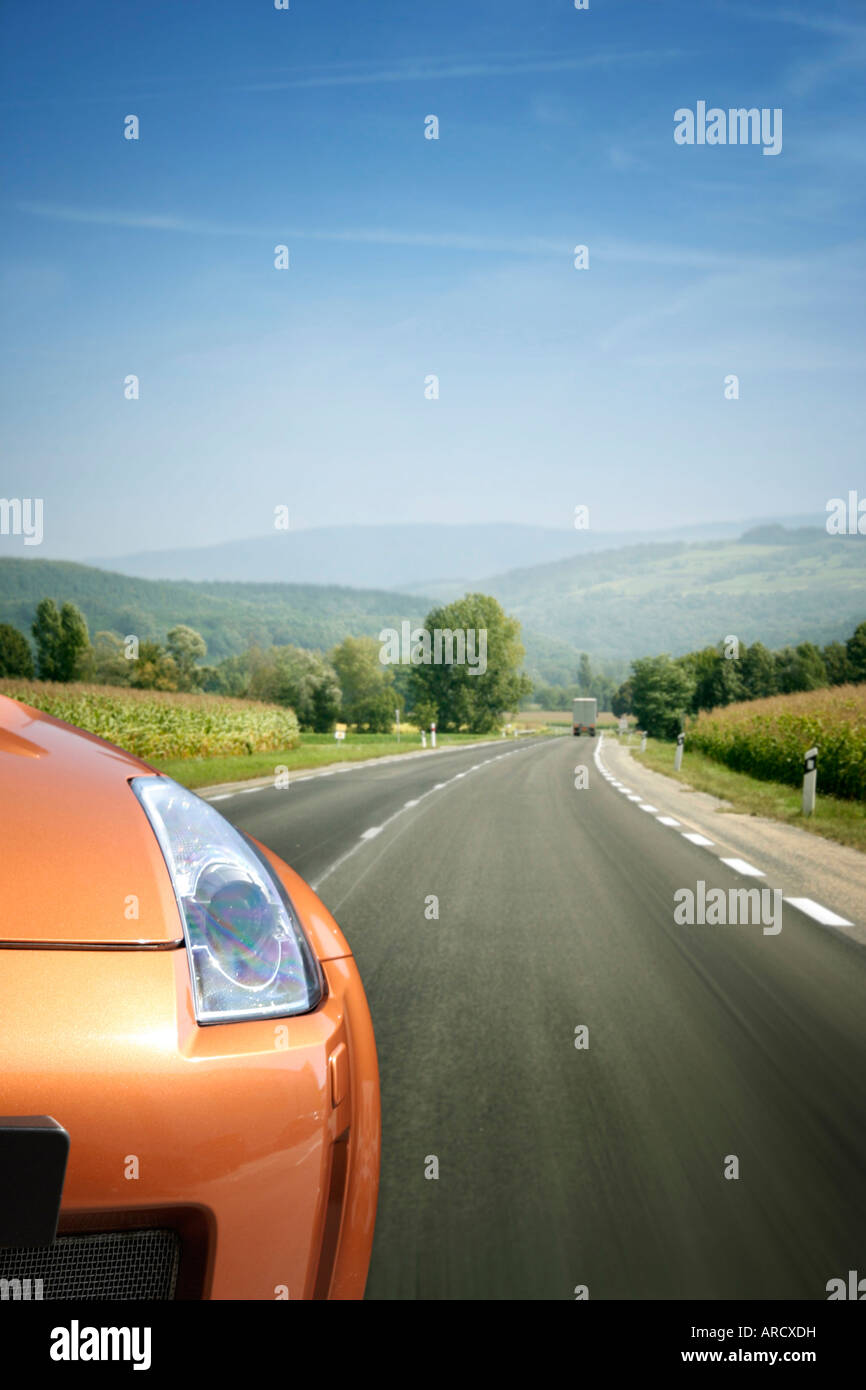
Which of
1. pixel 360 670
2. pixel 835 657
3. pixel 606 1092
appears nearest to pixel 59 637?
pixel 360 670

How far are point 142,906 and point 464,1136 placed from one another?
1.82 metres

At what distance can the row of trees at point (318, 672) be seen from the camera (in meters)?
81.1

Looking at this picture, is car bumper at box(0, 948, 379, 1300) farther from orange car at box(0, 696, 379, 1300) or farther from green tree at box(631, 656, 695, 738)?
green tree at box(631, 656, 695, 738)

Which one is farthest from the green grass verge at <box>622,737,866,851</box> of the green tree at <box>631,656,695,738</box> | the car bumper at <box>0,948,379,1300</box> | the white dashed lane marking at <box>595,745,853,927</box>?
the green tree at <box>631,656,695,738</box>

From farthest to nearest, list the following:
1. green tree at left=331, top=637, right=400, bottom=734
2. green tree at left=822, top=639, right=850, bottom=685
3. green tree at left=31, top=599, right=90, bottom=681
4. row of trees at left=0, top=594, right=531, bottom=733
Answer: green tree at left=331, top=637, right=400, bottom=734, green tree at left=822, top=639, right=850, bottom=685, row of trees at left=0, top=594, right=531, bottom=733, green tree at left=31, top=599, right=90, bottom=681

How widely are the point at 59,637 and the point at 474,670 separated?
39.8 meters

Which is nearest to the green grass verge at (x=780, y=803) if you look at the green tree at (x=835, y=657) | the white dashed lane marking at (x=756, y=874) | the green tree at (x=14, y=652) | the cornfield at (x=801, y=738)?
the cornfield at (x=801, y=738)

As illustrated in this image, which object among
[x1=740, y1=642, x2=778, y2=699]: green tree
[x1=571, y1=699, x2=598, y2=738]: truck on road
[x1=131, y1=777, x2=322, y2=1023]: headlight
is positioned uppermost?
[x1=740, y1=642, x2=778, y2=699]: green tree

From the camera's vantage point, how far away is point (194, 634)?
113250mm

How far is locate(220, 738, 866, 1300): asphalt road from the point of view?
2475mm

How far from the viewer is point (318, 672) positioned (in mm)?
94688

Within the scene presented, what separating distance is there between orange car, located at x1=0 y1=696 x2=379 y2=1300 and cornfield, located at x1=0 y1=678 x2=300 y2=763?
20383 mm

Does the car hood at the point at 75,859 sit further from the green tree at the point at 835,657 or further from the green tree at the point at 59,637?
the green tree at the point at 835,657
